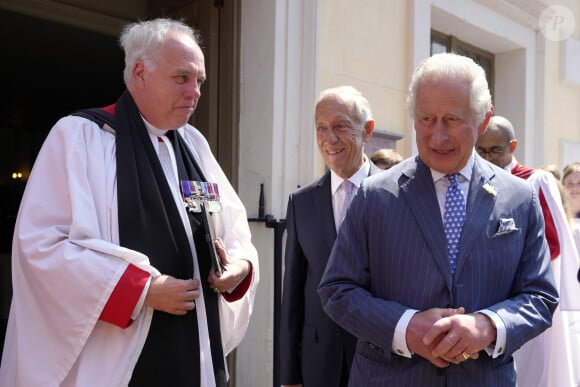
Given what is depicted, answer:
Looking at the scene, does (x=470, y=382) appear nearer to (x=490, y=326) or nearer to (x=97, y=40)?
(x=490, y=326)

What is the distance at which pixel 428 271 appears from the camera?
5.47 ft

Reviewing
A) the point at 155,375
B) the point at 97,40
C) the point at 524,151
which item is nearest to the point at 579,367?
the point at 155,375

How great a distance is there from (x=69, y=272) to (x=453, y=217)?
49.7 inches

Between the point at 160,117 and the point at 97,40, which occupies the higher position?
the point at 97,40

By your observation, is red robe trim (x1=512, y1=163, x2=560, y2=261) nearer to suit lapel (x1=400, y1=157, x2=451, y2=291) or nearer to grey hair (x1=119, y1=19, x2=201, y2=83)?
suit lapel (x1=400, y1=157, x2=451, y2=291)

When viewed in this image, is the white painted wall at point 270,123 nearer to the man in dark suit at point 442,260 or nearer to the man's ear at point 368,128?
the man's ear at point 368,128

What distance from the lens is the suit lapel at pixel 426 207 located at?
166 cm

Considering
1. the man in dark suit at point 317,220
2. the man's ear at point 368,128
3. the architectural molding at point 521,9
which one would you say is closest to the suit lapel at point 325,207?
the man in dark suit at point 317,220

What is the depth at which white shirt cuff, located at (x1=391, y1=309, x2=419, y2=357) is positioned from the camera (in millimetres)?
1587

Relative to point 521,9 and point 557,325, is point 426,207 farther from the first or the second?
point 521,9

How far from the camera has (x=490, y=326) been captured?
1.58 meters

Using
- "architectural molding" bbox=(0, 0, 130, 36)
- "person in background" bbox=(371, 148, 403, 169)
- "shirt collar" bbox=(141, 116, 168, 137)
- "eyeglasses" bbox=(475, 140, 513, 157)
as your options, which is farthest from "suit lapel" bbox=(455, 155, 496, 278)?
"architectural molding" bbox=(0, 0, 130, 36)

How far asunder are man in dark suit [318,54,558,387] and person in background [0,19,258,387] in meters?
0.65

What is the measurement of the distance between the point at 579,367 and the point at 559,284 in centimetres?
80
